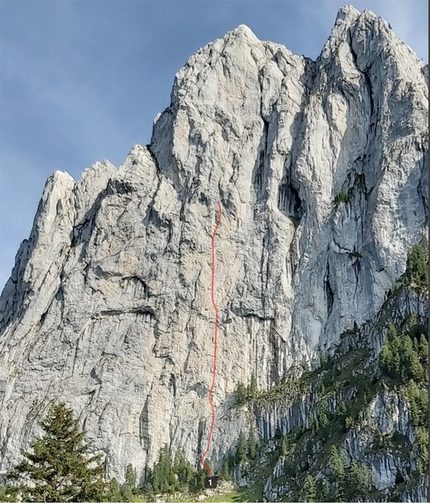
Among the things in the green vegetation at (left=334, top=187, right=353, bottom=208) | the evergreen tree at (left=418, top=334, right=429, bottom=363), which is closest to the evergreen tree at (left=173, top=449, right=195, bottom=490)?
the evergreen tree at (left=418, top=334, right=429, bottom=363)

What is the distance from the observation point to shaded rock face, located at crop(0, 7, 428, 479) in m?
101

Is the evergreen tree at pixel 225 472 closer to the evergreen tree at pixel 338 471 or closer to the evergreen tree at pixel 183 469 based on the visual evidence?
the evergreen tree at pixel 183 469

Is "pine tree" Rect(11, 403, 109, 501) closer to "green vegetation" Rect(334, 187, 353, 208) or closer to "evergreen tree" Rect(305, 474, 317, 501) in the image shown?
"evergreen tree" Rect(305, 474, 317, 501)

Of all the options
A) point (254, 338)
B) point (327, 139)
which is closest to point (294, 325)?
point (254, 338)

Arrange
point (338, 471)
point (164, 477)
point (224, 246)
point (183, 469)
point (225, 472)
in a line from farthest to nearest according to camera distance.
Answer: point (224, 246), point (183, 469), point (164, 477), point (225, 472), point (338, 471)

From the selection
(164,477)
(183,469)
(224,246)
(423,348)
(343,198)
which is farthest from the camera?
(224,246)

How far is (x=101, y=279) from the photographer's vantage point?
113 meters

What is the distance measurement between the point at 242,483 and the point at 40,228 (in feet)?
214

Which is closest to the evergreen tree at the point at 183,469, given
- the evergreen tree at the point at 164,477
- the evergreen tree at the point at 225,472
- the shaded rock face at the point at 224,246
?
the evergreen tree at the point at 164,477

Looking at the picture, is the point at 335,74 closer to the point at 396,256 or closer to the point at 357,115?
the point at 357,115

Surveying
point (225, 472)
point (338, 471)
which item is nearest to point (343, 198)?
point (225, 472)

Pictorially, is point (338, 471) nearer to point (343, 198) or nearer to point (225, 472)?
→ point (225, 472)

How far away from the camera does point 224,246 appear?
111938 mm

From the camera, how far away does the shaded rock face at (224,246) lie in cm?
10056
